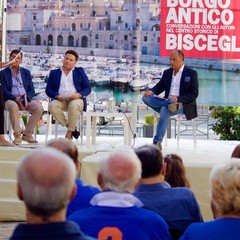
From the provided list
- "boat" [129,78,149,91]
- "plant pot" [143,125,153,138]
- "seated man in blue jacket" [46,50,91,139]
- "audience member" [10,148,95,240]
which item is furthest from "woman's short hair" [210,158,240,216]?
"plant pot" [143,125,153,138]

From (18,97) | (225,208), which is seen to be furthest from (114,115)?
(225,208)

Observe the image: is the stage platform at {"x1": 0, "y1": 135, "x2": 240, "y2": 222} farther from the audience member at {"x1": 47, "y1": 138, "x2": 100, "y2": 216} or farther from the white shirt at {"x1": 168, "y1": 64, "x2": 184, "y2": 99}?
the audience member at {"x1": 47, "y1": 138, "x2": 100, "y2": 216}

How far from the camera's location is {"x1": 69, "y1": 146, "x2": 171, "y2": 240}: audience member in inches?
115

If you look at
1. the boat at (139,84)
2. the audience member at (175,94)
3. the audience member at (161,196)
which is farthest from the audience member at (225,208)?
the boat at (139,84)

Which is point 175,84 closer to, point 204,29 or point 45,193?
point 204,29

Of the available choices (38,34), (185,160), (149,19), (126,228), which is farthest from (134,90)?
(126,228)

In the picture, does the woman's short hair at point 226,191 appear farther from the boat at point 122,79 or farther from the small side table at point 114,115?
the boat at point 122,79

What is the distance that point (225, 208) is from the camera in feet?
9.29

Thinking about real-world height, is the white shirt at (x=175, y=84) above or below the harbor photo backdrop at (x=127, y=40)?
below

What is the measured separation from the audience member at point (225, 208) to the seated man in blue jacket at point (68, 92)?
5.25 m

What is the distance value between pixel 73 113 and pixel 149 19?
2201 mm

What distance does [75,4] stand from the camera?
9.79 m

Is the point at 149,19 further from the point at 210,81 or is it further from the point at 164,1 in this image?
the point at 210,81

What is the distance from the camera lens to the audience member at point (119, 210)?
2926 mm
